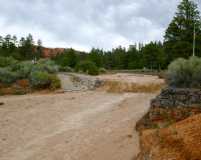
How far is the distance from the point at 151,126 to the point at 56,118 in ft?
20.6

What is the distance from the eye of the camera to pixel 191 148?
688cm

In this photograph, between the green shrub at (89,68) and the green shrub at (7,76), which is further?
the green shrub at (89,68)

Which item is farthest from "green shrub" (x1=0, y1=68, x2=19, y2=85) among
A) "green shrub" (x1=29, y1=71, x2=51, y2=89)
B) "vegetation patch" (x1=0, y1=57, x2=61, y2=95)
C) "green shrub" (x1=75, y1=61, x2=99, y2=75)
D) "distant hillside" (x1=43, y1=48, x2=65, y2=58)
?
"distant hillside" (x1=43, y1=48, x2=65, y2=58)

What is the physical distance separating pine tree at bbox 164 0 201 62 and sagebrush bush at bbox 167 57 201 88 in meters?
18.5

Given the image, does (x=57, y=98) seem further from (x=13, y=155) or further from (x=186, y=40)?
(x=186, y=40)

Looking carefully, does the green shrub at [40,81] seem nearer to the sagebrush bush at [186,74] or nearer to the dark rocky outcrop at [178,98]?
the sagebrush bush at [186,74]

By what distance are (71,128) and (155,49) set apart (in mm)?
42060

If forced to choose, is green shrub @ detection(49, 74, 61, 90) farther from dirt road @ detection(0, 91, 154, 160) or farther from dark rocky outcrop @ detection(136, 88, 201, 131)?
dark rocky outcrop @ detection(136, 88, 201, 131)

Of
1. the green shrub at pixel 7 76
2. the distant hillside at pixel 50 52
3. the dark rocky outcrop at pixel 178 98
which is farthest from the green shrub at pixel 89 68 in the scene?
the distant hillside at pixel 50 52

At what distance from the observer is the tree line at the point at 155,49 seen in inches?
1358

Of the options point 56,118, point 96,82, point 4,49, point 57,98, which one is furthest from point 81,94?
point 4,49

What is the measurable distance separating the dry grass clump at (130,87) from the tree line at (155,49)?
10.9m

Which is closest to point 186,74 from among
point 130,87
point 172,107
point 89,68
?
point 172,107

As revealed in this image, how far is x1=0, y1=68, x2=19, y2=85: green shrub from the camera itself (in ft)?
99.0
